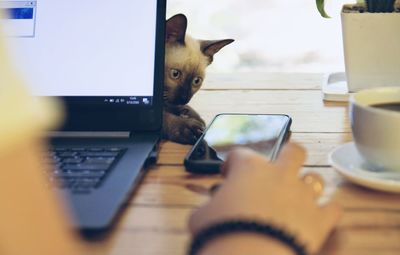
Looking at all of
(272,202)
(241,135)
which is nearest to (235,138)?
(241,135)

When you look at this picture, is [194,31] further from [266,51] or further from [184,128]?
[184,128]

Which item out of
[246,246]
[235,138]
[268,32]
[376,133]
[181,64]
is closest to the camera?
[246,246]

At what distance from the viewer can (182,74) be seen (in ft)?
2.93

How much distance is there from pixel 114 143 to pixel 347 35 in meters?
0.39

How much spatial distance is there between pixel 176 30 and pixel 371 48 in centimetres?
29

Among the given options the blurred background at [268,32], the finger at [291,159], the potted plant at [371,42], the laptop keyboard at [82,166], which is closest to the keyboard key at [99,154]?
the laptop keyboard at [82,166]

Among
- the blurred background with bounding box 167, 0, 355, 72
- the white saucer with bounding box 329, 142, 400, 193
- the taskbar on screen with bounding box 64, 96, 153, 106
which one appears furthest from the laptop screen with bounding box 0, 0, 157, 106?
the blurred background with bounding box 167, 0, 355, 72

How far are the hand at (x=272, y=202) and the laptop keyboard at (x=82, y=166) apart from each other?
0.15m

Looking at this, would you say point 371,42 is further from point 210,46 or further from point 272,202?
point 272,202

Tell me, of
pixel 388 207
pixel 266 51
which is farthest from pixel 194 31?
pixel 388 207

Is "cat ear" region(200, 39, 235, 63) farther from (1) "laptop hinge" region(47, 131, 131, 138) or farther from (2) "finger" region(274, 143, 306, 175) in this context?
(2) "finger" region(274, 143, 306, 175)

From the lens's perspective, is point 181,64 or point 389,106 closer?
point 389,106

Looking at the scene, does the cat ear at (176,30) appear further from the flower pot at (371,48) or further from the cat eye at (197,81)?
the flower pot at (371,48)

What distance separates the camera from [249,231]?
48cm
